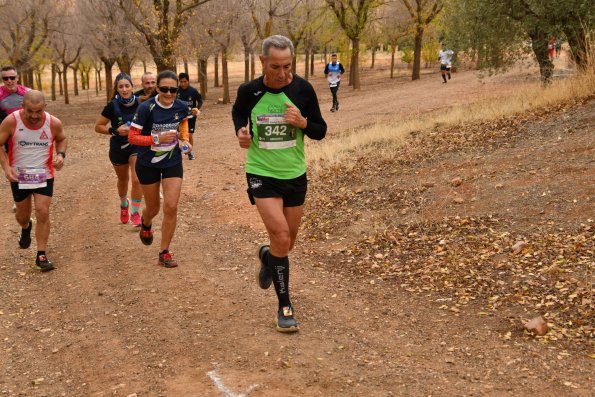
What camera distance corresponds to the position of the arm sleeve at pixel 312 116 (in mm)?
5176

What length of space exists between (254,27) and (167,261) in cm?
2842

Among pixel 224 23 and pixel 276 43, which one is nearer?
pixel 276 43

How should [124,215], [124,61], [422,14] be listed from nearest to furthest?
[124,215], [124,61], [422,14]

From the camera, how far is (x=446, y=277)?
635cm

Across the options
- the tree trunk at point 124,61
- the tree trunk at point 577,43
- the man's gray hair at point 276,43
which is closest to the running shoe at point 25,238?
the man's gray hair at point 276,43

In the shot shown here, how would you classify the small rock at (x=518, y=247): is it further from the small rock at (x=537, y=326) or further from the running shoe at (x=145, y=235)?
the running shoe at (x=145, y=235)

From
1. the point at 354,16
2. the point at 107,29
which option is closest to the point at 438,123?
the point at 107,29

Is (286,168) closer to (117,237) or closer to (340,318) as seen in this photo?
(340,318)

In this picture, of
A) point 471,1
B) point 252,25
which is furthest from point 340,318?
point 252,25

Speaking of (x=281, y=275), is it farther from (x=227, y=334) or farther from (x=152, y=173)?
(x=152, y=173)

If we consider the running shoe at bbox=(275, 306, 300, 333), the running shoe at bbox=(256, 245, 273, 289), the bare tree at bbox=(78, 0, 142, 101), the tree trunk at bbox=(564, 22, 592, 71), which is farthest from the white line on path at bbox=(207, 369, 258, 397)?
the bare tree at bbox=(78, 0, 142, 101)

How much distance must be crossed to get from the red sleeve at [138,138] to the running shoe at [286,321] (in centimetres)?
270

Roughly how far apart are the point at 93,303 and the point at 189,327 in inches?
51.8

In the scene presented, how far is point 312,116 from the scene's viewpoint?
17.2 feet
